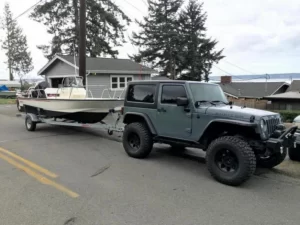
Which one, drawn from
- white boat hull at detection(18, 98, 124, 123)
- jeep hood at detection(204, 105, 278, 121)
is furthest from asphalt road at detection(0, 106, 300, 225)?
white boat hull at detection(18, 98, 124, 123)

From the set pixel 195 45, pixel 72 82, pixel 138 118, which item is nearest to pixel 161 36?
pixel 195 45

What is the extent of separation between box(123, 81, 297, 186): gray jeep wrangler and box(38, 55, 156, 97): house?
44.2 ft

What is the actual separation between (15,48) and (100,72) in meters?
36.5

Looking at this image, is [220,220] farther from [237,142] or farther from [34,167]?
[34,167]

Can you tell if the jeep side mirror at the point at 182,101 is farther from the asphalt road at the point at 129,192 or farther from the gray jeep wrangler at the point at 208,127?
the asphalt road at the point at 129,192

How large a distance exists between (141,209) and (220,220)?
1129 millimetres

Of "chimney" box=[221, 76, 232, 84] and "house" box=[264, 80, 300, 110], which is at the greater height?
"chimney" box=[221, 76, 232, 84]

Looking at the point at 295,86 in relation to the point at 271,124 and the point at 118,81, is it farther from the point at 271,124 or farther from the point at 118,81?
the point at 271,124

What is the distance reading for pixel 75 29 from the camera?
3259 centimetres

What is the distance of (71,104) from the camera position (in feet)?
31.3

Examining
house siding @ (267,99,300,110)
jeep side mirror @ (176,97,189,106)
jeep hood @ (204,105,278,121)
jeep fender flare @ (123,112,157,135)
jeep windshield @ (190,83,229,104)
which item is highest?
jeep windshield @ (190,83,229,104)

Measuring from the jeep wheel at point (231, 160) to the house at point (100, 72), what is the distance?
50.7 ft

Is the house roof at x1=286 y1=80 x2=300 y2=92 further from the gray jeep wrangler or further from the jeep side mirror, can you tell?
the jeep side mirror

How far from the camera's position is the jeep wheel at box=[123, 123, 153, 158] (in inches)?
256
